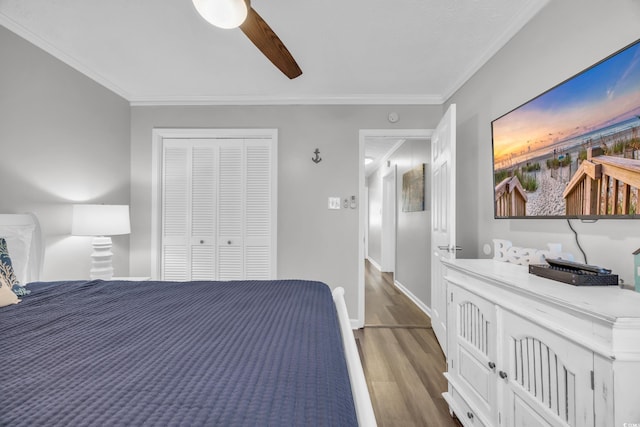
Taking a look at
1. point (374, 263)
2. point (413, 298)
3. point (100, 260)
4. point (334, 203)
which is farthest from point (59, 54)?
point (374, 263)

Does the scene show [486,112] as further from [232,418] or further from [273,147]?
[232,418]

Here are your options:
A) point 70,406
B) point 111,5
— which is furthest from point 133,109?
point 70,406

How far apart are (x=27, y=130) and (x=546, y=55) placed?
11.7ft

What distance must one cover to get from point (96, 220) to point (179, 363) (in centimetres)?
220

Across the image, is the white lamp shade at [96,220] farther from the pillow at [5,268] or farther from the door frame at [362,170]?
the door frame at [362,170]

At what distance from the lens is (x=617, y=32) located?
4.04ft

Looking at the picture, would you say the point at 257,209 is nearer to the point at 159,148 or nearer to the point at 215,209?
the point at 215,209

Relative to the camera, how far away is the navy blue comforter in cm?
56

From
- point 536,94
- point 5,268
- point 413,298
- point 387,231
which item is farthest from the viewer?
point 387,231

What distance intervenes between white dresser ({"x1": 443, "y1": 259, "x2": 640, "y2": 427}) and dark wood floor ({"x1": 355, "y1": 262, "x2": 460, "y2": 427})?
0.76ft

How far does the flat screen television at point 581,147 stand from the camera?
110 centimetres

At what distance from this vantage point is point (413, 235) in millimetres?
4047

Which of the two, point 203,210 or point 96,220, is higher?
point 203,210

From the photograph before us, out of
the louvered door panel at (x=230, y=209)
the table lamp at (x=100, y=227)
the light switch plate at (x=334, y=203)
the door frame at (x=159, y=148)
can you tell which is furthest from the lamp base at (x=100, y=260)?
the light switch plate at (x=334, y=203)
